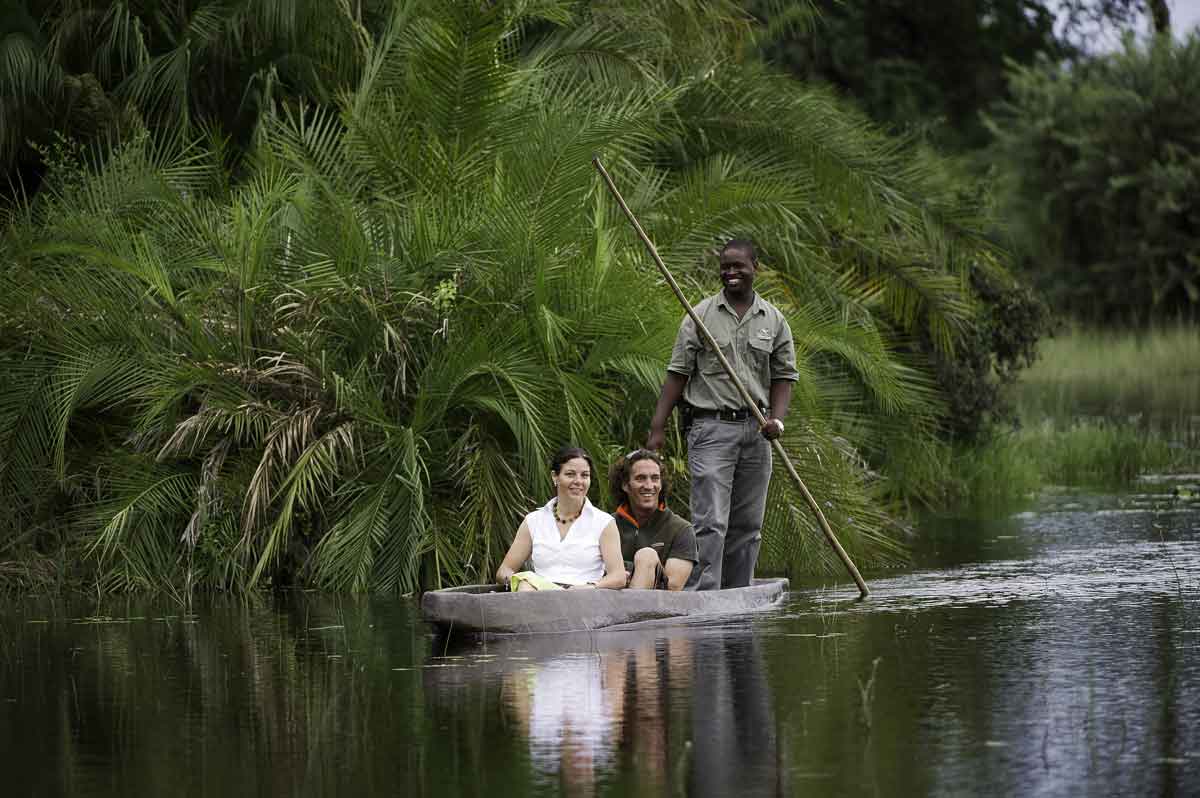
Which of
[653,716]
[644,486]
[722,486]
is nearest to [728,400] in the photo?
[722,486]

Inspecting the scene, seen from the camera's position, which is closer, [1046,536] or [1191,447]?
[1046,536]

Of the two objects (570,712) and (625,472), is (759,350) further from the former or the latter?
(570,712)

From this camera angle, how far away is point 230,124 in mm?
19109

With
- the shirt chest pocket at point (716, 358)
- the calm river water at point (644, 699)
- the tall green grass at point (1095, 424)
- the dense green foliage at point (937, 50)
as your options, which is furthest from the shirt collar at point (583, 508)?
the dense green foliage at point (937, 50)

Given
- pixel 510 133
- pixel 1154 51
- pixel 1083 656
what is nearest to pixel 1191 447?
pixel 510 133

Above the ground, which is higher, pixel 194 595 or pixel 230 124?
pixel 230 124

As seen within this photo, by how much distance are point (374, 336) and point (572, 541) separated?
147 inches

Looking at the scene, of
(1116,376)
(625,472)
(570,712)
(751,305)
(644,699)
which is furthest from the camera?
(1116,376)

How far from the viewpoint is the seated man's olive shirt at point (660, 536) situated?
11953 millimetres

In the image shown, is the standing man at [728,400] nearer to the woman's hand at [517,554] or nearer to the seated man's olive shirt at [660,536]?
the seated man's olive shirt at [660,536]

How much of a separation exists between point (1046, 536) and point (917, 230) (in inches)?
168

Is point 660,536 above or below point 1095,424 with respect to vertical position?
below

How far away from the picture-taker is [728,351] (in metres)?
12.2

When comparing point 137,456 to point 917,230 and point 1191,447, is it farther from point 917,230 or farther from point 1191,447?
point 1191,447
